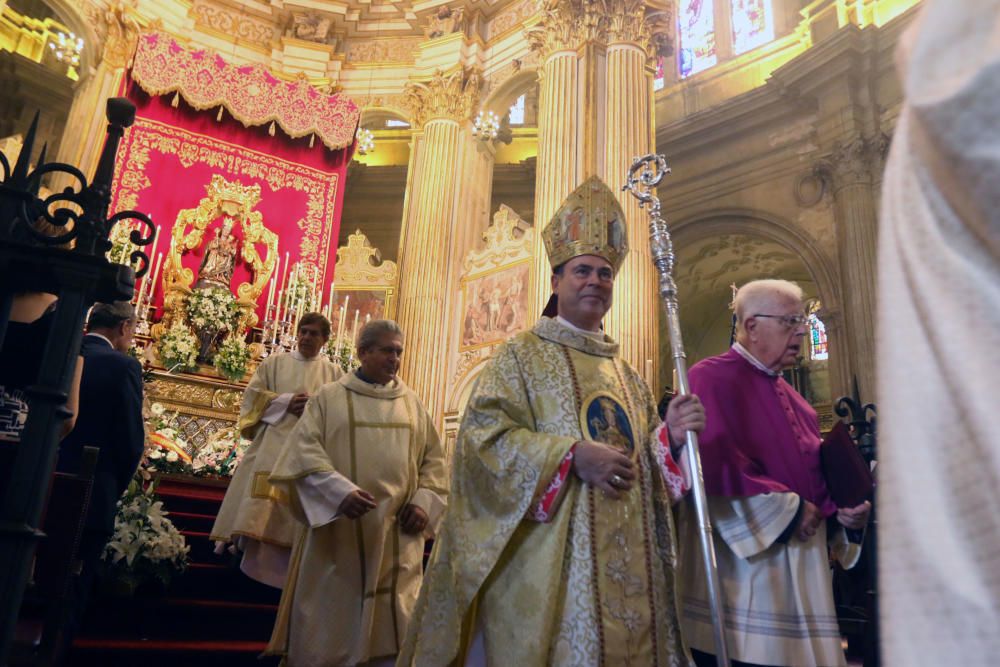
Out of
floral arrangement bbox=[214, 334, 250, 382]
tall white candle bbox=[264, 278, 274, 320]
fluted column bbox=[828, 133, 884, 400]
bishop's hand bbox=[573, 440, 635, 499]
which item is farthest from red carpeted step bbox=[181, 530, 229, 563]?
fluted column bbox=[828, 133, 884, 400]

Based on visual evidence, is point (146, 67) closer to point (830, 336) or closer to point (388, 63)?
point (388, 63)

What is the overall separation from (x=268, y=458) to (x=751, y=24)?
1369cm

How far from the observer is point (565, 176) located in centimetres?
828

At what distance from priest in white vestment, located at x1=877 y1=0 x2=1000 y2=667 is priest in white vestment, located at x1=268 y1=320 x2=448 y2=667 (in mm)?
2431

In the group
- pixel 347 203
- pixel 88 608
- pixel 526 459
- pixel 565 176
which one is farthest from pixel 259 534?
pixel 347 203

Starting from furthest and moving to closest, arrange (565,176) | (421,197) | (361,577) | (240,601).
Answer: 1. (421,197)
2. (565,176)
3. (240,601)
4. (361,577)

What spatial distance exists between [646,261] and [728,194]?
6.56 metres

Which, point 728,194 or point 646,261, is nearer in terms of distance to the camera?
point 646,261

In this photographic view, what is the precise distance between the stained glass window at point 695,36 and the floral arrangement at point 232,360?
10.9m

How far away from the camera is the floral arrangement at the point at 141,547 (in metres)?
3.65

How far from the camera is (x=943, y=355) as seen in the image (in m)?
0.65

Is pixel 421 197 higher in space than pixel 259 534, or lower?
higher

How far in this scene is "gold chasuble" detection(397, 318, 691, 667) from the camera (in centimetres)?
200

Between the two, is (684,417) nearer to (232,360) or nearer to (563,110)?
(232,360)
